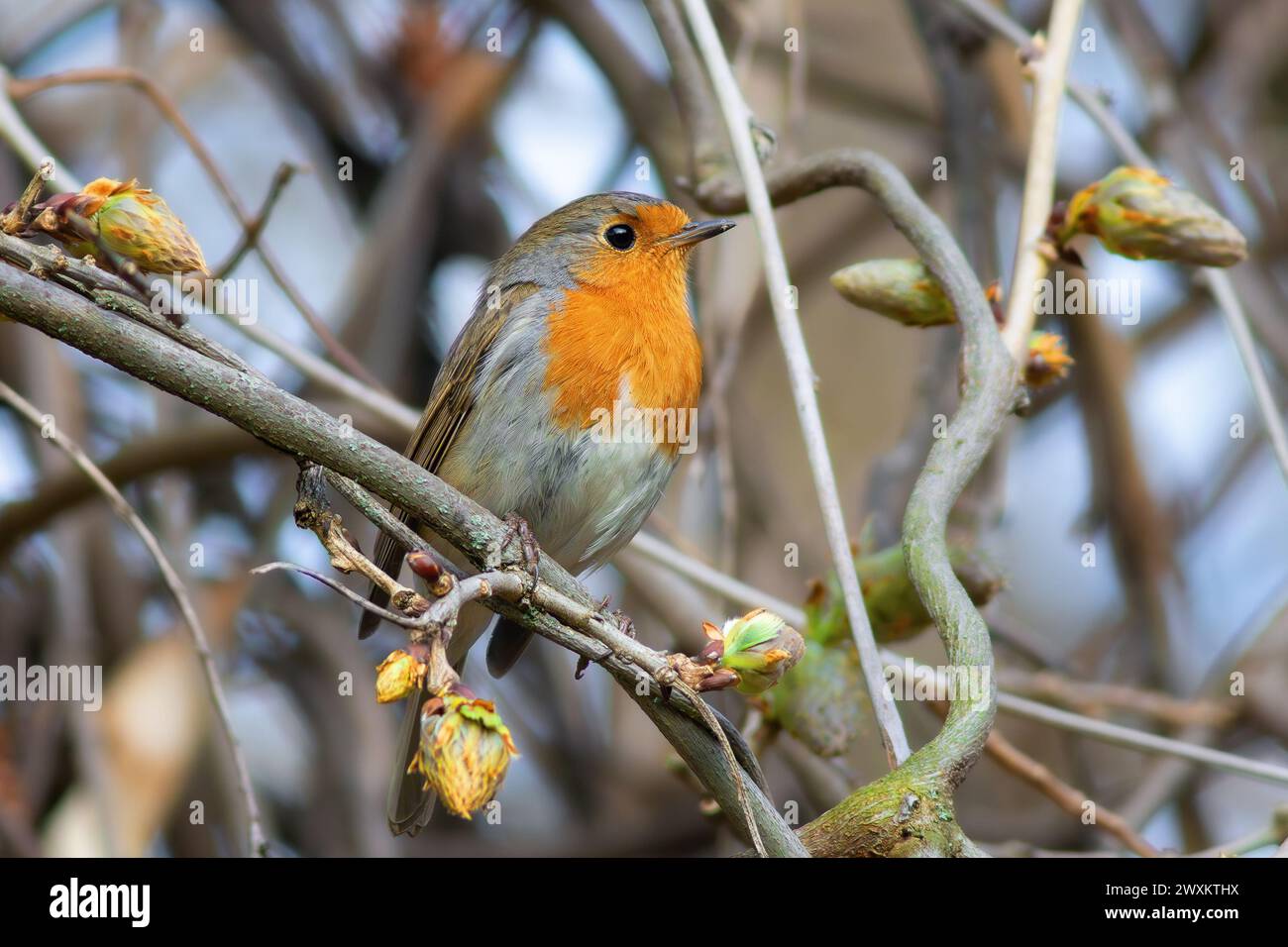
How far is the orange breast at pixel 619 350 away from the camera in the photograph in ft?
10.4

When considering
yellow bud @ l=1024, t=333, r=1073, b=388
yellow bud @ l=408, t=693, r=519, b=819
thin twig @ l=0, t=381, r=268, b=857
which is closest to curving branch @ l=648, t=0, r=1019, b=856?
yellow bud @ l=1024, t=333, r=1073, b=388

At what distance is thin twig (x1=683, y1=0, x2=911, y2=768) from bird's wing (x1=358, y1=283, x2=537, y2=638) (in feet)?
3.86

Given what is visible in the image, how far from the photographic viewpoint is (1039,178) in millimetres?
2291

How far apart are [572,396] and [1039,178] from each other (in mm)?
1258

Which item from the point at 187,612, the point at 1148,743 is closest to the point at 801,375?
the point at 1148,743

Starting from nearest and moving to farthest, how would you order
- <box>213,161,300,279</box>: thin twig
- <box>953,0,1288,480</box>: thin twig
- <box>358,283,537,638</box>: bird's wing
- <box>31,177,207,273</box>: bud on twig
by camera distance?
<box>31,177,207,273</box>: bud on twig → <box>953,0,1288,480</box>: thin twig → <box>213,161,300,279</box>: thin twig → <box>358,283,537,638</box>: bird's wing

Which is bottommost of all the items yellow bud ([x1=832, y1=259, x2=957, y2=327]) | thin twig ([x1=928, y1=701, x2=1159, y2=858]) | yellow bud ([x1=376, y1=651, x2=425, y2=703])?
thin twig ([x1=928, y1=701, x2=1159, y2=858])

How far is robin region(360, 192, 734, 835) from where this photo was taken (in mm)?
3160

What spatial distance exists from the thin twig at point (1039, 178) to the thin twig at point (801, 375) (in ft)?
1.14

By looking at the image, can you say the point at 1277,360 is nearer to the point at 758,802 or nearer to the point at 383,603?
the point at 383,603

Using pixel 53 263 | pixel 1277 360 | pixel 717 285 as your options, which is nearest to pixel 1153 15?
pixel 1277 360

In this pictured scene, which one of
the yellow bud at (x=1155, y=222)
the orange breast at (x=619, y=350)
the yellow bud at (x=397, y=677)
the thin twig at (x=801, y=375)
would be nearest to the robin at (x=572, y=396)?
the orange breast at (x=619, y=350)

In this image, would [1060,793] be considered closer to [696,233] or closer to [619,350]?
[619,350]

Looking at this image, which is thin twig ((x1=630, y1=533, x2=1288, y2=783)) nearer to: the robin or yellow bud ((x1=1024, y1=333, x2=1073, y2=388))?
the robin
